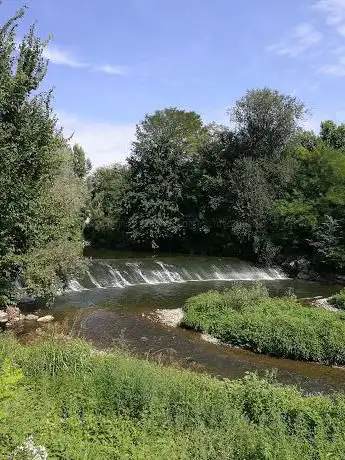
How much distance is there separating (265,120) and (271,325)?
22100 mm

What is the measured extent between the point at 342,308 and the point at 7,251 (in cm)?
1350

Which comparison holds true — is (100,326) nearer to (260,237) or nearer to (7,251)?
(7,251)

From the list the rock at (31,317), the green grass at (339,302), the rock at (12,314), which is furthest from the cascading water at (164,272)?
the green grass at (339,302)

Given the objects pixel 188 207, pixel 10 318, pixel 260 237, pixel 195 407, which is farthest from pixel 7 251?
pixel 188 207

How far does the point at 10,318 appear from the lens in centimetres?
1642

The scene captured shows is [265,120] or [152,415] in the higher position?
[265,120]

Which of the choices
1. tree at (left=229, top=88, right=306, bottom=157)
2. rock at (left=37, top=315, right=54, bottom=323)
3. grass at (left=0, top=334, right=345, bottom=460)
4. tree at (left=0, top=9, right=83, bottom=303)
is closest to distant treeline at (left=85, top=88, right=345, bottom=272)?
tree at (left=229, top=88, right=306, bottom=157)

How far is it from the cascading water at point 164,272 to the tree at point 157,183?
657 cm

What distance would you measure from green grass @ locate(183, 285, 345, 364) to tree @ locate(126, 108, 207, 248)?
63.4 ft

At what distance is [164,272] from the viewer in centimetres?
2759

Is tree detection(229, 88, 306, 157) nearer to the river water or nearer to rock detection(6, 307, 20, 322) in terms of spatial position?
the river water

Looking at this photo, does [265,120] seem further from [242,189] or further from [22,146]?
[22,146]

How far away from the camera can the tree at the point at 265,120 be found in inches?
1323

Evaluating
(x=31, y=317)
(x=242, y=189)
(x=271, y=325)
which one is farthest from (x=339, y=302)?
(x=242, y=189)
